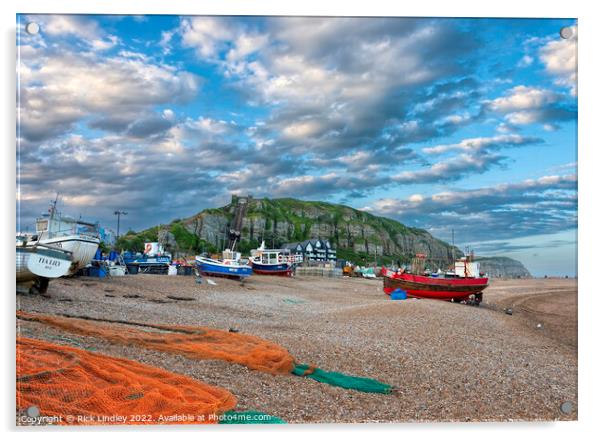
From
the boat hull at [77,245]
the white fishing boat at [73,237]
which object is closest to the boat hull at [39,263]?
the white fishing boat at [73,237]

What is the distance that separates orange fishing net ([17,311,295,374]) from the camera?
6.26 m

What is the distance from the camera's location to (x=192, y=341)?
277 inches

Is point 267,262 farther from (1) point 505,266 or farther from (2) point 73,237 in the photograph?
(1) point 505,266

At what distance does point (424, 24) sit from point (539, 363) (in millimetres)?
5105

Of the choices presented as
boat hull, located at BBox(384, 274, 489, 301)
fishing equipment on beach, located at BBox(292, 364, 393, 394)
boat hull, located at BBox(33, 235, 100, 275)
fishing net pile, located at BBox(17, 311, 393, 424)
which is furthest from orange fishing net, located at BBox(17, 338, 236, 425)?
boat hull, located at BBox(384, 274, 489, 301)

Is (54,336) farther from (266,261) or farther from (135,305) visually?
(266,261)

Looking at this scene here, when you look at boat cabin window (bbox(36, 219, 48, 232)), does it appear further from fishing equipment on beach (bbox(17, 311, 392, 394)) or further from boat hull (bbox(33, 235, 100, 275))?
boat hull (bbox(33, 235, 100, 275))

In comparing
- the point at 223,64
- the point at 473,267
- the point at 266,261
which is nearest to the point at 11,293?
the point at 223,64

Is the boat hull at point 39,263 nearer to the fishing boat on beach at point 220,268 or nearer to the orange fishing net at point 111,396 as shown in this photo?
the orange fishing net at point 111,396

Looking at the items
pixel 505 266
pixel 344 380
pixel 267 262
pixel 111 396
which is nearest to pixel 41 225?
pixel 111 396

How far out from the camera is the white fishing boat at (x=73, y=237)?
9667 mm

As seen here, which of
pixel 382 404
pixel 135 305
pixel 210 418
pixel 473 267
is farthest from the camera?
pixel 473 267

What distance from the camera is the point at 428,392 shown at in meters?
5.92

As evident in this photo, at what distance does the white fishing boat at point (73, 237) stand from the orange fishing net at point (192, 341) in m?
2.54
